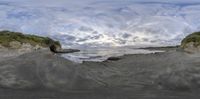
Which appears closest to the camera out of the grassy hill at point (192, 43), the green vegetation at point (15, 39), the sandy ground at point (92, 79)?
the sandy ground at point (92, 79)

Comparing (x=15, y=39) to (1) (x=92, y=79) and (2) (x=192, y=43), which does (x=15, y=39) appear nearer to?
(2) (x=192, y=43)

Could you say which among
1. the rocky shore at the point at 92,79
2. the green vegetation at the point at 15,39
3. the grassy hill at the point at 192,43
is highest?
the rocky shore at the point at 92,79

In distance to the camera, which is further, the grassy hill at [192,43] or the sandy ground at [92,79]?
the grassy hill at [192,43]

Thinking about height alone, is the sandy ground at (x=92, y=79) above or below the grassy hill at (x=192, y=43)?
above

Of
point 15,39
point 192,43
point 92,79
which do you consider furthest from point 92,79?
point 15,39

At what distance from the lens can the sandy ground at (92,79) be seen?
69.0m

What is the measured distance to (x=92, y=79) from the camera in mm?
78000

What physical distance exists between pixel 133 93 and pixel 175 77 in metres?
9.02

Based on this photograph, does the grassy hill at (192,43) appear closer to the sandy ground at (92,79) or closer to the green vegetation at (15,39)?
the sandy ground at (92,79)

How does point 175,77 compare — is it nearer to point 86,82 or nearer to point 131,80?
point 131,80

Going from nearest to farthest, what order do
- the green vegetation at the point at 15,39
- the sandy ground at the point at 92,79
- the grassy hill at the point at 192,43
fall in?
1. the sandy ground at the point at 92,79
2. the grassy hill at the point at 192,43
3. the green vegetation at the point at 15,39

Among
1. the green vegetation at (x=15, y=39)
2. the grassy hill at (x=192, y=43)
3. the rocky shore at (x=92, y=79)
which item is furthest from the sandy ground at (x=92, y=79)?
the green vegetation at (x=15, y=39)

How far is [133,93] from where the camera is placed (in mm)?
70375

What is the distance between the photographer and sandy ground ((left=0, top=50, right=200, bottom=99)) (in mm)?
69000
